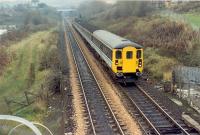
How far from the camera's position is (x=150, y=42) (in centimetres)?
3734

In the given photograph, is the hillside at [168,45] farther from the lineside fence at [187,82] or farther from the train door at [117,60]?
Answer: the train door at [117,60]

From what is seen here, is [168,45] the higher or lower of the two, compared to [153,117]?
higher

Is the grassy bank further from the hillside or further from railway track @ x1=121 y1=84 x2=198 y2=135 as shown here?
the hillside

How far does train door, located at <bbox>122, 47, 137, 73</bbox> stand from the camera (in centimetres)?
2456

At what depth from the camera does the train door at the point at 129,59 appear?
24562mm

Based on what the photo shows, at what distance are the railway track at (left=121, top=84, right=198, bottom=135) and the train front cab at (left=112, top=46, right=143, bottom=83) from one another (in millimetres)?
1809

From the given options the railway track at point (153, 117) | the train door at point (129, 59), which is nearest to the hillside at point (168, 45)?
the train door at point (129, 59)

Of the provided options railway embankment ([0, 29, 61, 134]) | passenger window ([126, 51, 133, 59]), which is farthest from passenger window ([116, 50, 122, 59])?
railway embankment ([0, 29, 61, 134])

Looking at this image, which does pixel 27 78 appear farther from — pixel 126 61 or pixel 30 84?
pixel 126 61

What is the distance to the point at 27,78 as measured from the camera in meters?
34.8

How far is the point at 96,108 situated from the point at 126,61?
540 centimetres

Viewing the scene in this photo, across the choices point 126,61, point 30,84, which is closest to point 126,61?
point 126,61

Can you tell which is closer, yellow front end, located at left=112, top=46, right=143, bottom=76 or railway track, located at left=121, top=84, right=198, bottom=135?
railway track, located at left=121, top=84, right=198, bottom=135

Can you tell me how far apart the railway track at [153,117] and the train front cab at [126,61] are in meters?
1.81
